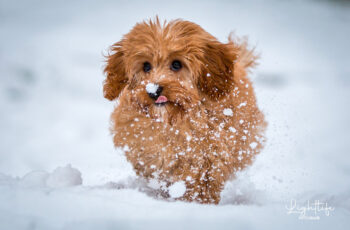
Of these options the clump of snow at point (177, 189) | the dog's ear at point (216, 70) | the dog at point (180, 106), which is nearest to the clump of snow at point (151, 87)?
the dog at point (180, 106)

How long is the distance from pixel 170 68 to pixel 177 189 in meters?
0.99

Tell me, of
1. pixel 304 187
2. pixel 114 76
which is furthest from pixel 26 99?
pixel 304 187

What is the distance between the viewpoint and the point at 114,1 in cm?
475

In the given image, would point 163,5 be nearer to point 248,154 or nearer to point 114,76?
point 114,76

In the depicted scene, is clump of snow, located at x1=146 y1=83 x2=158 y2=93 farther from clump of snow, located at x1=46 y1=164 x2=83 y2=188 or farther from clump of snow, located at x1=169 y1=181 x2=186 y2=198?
clump of snow, located at x1=46 y1=164 x2=83 y2=188

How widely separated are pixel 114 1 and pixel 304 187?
3694 mm

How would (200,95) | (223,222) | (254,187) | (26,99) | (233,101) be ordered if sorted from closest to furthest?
(223,222) → (200,95) → (233,101) → (254,187) → (26,99)

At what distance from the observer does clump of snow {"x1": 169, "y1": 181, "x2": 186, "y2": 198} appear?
253cm

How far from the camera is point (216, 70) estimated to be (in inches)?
97.2

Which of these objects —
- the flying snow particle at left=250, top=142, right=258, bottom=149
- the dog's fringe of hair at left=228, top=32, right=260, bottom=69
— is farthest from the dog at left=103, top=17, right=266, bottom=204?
the dog's fringe of hair at left=228, top=32, right=260, bottom=69

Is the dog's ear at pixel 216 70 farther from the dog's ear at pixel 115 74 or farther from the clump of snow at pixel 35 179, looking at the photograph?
the clump of snow at pixel 35 179

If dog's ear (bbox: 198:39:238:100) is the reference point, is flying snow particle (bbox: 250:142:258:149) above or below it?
below

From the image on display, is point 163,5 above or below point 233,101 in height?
above

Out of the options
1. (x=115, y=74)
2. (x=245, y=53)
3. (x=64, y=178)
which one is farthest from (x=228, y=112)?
(x=64, y=178)
